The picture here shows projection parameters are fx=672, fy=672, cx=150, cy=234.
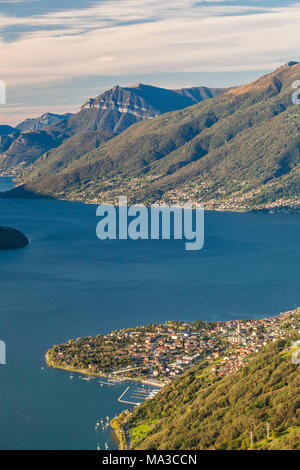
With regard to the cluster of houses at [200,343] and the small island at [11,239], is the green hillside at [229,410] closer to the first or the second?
the cluster of houses at [200,343]

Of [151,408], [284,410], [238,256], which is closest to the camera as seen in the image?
[284,410]

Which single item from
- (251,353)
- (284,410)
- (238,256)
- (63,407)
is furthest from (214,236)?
(284,410)

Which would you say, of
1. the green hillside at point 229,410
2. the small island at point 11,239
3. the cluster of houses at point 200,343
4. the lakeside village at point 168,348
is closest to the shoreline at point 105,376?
the lakeside village at point 168,348

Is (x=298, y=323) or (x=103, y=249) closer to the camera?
(x=298, y=323)

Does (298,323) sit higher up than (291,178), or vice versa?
(291,178)

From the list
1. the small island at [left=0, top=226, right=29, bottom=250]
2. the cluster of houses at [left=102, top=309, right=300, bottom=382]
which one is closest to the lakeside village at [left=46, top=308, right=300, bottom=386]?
the cluster of houses at [left=102, top=309, right=300, bottom=382]

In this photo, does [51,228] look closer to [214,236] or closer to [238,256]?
[214,236]

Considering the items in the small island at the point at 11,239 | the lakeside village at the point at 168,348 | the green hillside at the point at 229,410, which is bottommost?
the green hillside at the point at 229,410
